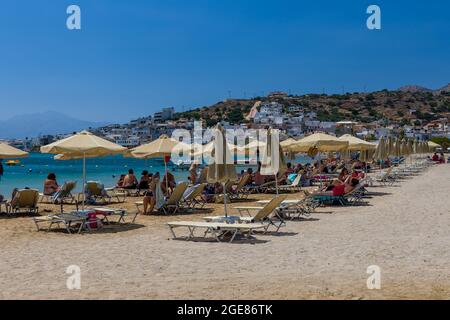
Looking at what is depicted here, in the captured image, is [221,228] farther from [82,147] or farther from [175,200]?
[175,200]

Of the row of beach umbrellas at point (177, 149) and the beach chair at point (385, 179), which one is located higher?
the row of beach umbrellas at point (177, 149)

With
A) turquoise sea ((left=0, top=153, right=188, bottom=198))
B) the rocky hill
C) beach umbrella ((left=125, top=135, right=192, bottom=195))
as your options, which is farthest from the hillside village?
beach umbrella ((left=125, top=135, right=192, bottom=195))

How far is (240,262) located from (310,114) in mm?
136808

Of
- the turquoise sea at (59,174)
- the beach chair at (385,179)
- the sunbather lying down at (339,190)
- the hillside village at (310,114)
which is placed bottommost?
the turquoise sea at (59,174)

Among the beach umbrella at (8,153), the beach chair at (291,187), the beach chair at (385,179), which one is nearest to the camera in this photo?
the beach umbrella at (8,153)

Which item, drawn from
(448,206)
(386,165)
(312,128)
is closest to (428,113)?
(312,128)

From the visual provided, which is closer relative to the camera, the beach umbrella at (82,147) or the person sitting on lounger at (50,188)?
the beach umbrella at (82,147)

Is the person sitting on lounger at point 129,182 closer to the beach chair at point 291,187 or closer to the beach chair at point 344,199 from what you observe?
the beach chair at point 291,187

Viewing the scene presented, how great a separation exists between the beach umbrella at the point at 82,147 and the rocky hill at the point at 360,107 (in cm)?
12027

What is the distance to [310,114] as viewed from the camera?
14125cm

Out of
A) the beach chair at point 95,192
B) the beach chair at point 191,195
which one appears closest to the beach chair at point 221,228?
the beach chair at point 191,195

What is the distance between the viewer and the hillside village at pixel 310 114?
125338 millimetres
